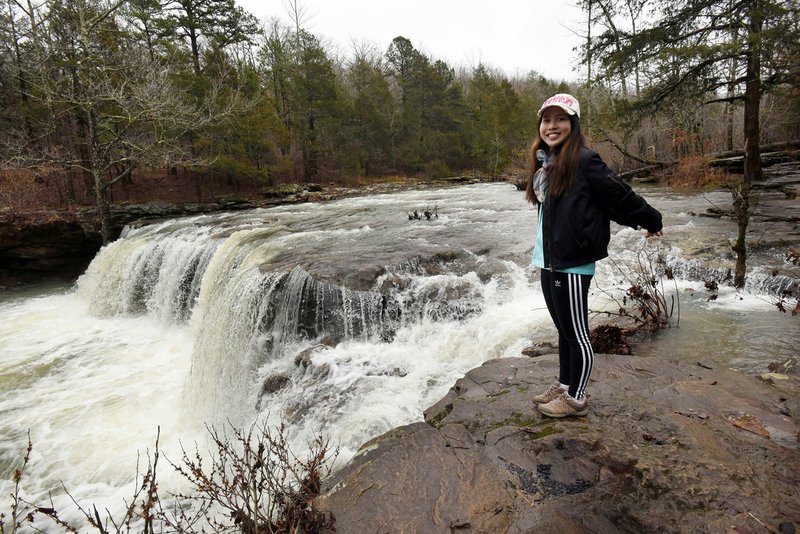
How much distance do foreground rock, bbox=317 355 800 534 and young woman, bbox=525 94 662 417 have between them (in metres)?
0.50

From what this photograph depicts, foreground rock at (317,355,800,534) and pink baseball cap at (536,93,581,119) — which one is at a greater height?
pink baseball cap at (536,93,581,119)

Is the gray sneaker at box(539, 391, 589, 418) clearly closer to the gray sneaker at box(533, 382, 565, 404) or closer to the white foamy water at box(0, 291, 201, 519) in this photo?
the gray sneaker at box(533, 382, 565, 404)

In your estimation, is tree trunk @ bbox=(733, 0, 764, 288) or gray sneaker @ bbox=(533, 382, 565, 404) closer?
gray sneaker @ bbox=(533, 382, 565, 404)

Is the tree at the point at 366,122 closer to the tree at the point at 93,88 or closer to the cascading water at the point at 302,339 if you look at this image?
the tree at the point at 93,88

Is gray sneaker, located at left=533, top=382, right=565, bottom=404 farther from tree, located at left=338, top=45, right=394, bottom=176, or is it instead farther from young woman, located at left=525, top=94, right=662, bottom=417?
tree, located at left=338, top=45, right=394, bottom=176

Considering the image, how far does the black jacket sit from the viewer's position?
222 cm

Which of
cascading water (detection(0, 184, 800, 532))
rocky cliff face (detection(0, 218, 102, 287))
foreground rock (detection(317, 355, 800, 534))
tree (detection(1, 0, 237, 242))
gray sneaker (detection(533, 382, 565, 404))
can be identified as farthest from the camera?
rocky cliff face (detection(0, 218, 102, 287))

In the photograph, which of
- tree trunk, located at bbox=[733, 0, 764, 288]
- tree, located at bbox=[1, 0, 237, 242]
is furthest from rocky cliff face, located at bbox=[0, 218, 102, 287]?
tree trunk, located at bbox=[733, 0, 764, 288]

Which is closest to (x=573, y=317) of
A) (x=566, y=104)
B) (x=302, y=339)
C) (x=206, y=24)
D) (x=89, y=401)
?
(x=566, y=104)

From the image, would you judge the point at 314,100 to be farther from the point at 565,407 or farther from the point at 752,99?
the point at 565,407

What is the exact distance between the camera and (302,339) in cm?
→ 591

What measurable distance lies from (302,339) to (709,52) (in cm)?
1099

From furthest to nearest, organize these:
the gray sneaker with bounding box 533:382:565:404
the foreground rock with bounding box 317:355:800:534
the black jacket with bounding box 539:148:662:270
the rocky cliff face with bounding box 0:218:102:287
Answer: the rocky cliff face with bounding box 0:218:102:287
the gray sneaker with bounding box 533:382:565:404
the black jacket with bounding box 539:148:662:270
the foreground rock with bounding box 317:355:800:534

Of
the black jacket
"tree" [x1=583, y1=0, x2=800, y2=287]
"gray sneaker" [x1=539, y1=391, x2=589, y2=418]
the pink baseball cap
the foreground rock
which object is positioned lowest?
the foreground rock
